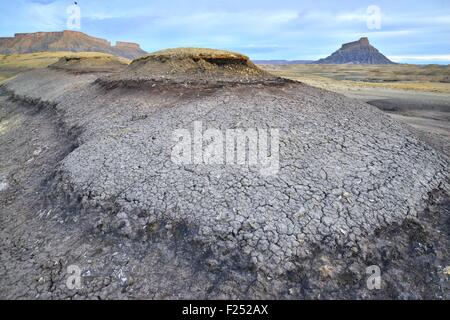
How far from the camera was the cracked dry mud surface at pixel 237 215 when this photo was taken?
4.22m

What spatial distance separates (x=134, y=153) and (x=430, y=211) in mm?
6274

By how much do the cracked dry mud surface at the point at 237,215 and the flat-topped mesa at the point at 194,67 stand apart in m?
4.10

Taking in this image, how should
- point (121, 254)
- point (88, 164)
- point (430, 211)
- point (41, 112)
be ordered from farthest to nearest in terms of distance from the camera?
1. point (41, 112)
2. point (88, 164)
3. point (430, 211)
4. point (121, 254)

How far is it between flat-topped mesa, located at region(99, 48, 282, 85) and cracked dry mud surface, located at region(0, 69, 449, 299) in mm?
4100

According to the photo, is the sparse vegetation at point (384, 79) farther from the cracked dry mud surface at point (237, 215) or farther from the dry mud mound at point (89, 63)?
the cracked dry mud surface at point (237, 215)

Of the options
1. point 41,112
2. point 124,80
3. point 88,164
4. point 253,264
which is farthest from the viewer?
point 41,112

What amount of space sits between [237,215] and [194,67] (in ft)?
31.7

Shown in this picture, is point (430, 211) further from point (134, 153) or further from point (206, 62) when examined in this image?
point (206, 62)

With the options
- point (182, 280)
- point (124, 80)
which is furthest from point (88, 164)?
point (124, 80)

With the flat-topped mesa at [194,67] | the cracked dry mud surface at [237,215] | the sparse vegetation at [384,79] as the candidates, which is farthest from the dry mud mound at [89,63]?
the sparse vegetation at [384,79]

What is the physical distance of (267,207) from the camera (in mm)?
4992

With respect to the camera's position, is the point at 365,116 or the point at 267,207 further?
the point at 365,116

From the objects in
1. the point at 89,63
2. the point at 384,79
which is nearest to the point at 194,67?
the point at 89,63

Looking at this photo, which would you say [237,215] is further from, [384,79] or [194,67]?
[384,79]
